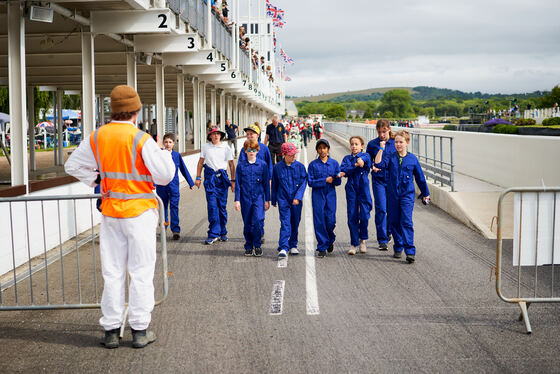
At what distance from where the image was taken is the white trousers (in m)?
5.71

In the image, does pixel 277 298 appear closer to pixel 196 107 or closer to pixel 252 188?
pixel 252 188

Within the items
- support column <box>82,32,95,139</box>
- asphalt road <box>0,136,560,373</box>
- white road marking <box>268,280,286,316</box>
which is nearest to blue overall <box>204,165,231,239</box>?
asphalt road <box>0,136,560,373</box>

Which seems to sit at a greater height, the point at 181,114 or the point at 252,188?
the point at 181,114

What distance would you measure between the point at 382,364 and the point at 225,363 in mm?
1184

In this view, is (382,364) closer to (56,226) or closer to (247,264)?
(247,264)

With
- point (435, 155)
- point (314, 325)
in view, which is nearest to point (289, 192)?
point (314, 325)

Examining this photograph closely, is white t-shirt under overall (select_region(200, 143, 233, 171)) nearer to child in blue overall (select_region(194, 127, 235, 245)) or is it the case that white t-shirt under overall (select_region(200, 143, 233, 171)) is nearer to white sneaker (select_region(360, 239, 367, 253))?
child in blue overall (select_region(194, 127, 235, 245))

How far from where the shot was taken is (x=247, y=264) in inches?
367

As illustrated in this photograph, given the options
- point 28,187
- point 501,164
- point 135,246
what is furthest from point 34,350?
point 501,164

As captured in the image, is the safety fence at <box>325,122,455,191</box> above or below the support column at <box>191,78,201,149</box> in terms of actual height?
below

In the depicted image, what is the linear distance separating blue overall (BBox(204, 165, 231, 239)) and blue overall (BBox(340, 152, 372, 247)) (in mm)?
2209

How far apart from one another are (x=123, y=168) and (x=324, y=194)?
183 inches

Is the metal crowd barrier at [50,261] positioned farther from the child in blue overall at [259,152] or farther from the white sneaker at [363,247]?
the white sneaker at [363,247]

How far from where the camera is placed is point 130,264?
5.76m
